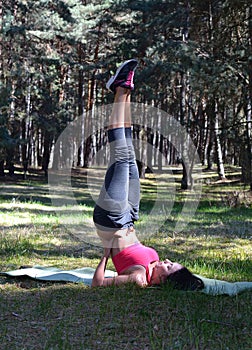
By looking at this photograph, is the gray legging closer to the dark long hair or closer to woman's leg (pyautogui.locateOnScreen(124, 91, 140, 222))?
woman's leg (pyautogui.locateOnScreen(124, 91, 140, 222))

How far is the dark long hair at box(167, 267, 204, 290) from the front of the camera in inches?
190

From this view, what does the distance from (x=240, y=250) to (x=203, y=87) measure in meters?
8.04

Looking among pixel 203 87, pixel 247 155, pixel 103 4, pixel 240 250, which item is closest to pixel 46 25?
pixel 103 4

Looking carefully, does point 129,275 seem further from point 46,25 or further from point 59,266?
point 46,25

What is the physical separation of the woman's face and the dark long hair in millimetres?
39

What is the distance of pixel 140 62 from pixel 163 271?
21820 millimetres

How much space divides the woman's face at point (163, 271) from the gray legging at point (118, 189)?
0.63 metres

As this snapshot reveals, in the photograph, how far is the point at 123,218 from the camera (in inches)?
209

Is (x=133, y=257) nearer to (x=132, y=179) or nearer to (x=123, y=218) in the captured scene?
(x=123, y=218)

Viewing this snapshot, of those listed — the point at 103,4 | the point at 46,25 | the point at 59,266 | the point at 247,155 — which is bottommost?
the point at 59,266

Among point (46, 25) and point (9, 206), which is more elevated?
point (46, 25)

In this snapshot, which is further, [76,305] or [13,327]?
[76,305]

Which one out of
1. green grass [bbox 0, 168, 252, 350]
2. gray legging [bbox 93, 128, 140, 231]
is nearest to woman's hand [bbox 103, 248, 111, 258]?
gray legging [bbox 93, 128, 140, 231]

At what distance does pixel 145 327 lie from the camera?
12.7 feet
